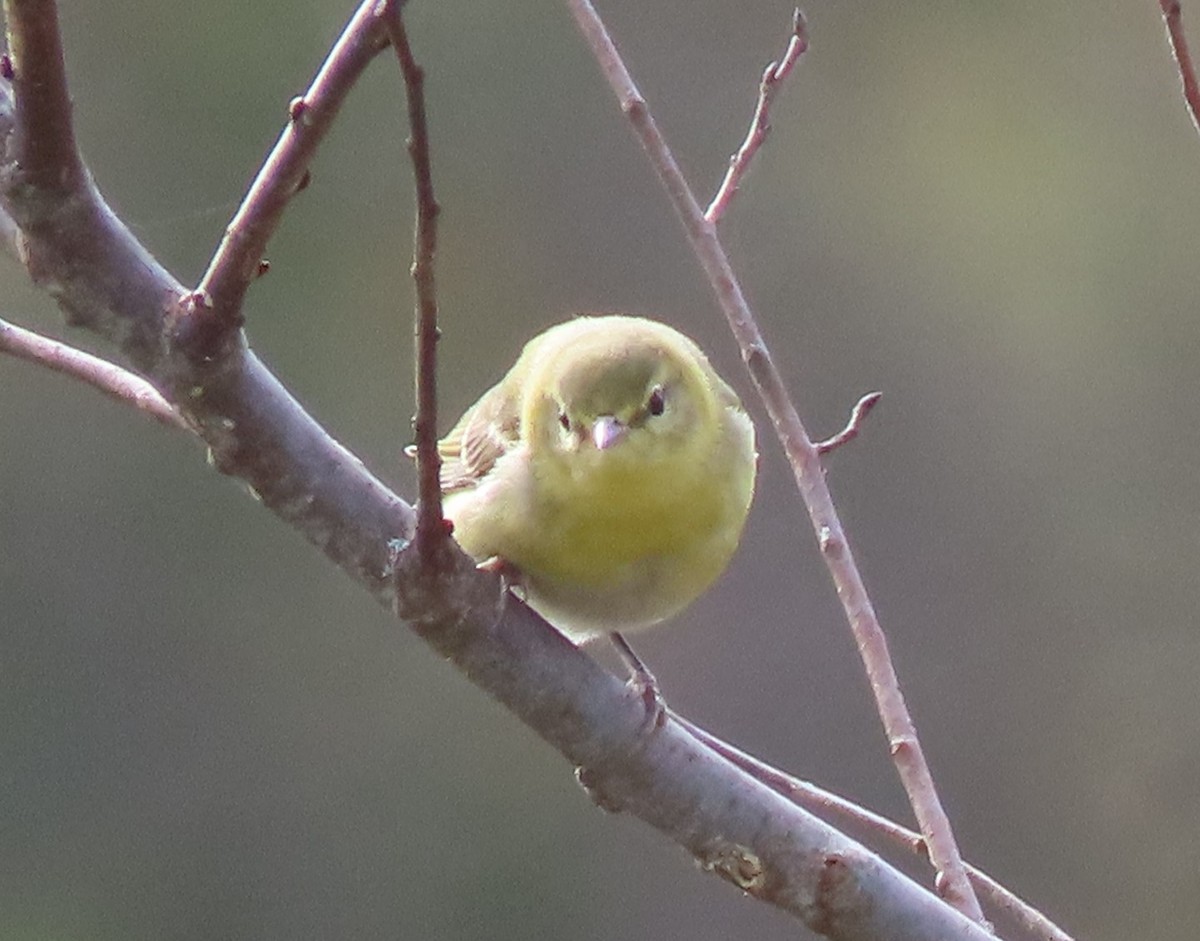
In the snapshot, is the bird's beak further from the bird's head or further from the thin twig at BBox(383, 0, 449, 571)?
the thin twig at BBox(383, 0, 449, 571)

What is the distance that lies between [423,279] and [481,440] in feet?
3.10

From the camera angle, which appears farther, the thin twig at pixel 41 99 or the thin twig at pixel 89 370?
the thin twig at pixel 89 370

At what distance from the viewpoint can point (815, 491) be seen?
1394 mm

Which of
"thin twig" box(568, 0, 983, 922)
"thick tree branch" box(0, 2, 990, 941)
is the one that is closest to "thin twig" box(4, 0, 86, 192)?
"thick tree branch" box(0, 2, 990, 941)

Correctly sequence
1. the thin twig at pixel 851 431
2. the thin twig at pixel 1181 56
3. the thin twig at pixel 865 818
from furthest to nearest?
1. the thin twig at pixel 851 431
2. the thin twig at pixel 865 818
3. the thin twig at pixel 1181 56

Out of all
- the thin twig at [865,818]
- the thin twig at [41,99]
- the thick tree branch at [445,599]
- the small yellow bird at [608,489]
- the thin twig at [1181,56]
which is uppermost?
the thin twig at [1181,56]

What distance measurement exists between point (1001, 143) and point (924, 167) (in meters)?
0.20

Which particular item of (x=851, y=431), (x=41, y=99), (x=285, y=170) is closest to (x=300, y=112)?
(x=285, y=170)

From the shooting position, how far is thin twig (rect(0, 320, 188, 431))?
1255mm

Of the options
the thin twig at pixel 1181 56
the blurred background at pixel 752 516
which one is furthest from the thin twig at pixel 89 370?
the blurred background at pixel 752 516

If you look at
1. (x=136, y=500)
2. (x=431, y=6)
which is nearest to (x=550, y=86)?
(x=431, y=6)

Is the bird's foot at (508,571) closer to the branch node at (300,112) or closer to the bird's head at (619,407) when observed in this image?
the bird's head at (619,407)

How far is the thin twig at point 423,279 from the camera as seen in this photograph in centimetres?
80

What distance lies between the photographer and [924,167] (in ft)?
13.6
